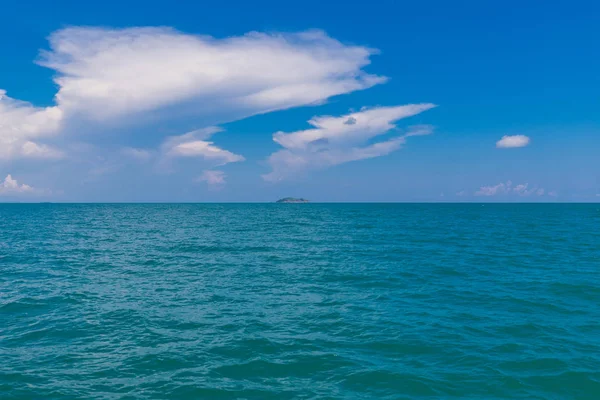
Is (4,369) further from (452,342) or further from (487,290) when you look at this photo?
(487,290)

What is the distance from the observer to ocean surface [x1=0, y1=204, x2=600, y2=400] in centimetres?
1402

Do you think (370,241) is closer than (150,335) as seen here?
No

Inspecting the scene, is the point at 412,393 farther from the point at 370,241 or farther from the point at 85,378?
the point at 370,241

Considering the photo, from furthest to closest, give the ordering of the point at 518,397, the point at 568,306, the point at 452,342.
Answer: the point at 568,306 → the point at 452,342 → the point at 518,397

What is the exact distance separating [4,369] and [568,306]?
30560mm

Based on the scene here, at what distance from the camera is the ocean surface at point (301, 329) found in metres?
14.0

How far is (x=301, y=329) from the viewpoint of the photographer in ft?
65.0

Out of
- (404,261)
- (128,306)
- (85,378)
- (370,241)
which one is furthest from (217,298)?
(370,241)

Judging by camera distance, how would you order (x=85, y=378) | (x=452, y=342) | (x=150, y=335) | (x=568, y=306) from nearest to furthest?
1. (x=85, y=378)
2. (x=452, y=342)
3. (x=150, y=335)
4. (x=568, y=306)

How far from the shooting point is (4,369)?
15.2m

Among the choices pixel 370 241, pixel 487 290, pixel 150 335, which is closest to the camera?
pixel 150 335

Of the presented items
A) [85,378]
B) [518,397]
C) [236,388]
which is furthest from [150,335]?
[518,397]

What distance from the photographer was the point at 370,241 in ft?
188

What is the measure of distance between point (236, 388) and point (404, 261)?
2913cm
